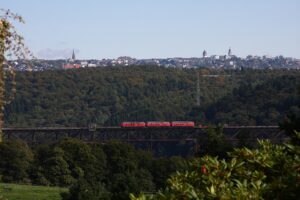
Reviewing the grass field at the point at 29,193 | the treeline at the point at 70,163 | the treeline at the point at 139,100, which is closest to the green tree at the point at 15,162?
the treeline at the point at 70,163

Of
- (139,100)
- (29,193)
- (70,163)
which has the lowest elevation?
(139,100)

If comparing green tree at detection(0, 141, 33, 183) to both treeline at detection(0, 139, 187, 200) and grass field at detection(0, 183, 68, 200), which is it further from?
grass field at detection(0, 183, 68, 200)

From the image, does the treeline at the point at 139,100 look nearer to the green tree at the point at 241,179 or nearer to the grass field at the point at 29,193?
the grass field at the point at 29,193

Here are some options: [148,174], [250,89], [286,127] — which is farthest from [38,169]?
[250,89]

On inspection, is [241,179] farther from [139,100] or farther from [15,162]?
[139,100]

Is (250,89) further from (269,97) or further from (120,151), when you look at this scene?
(120,151)

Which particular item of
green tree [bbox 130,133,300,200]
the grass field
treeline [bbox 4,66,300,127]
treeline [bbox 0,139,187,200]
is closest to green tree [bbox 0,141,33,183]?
treeline [bbox 0,139,187,200]

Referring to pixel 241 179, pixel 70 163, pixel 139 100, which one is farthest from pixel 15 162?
pixel 139 100

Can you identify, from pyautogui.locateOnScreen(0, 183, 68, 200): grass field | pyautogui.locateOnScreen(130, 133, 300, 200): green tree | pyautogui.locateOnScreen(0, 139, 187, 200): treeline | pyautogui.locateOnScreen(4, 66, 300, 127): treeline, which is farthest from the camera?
pyautogui.locateOnScreen(4, 66, 300, 127): treeline
